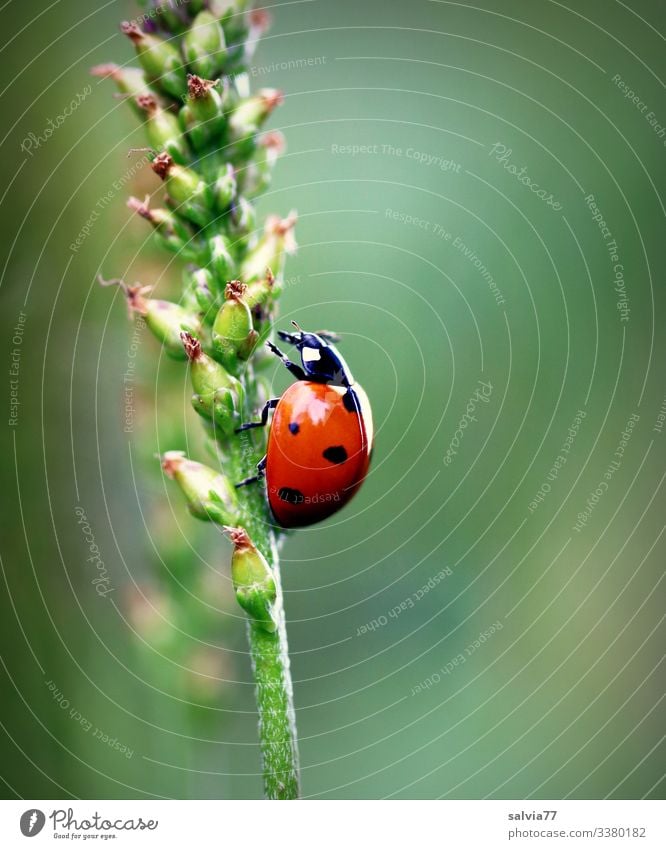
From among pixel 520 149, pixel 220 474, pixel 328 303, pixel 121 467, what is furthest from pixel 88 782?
pixel 520 149

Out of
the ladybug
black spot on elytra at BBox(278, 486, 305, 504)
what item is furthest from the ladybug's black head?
black spot on elytra at BBox(278, 486, 305, 504)

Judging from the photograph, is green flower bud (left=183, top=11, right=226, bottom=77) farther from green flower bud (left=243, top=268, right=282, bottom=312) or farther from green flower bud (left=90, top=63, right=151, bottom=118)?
green flower bud (left=243, top=268, right=282, bottom=312)

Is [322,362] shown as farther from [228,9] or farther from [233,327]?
[228,9]

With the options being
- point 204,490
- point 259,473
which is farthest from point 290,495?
point 204,490

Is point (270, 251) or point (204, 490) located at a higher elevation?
point (270, 251)
